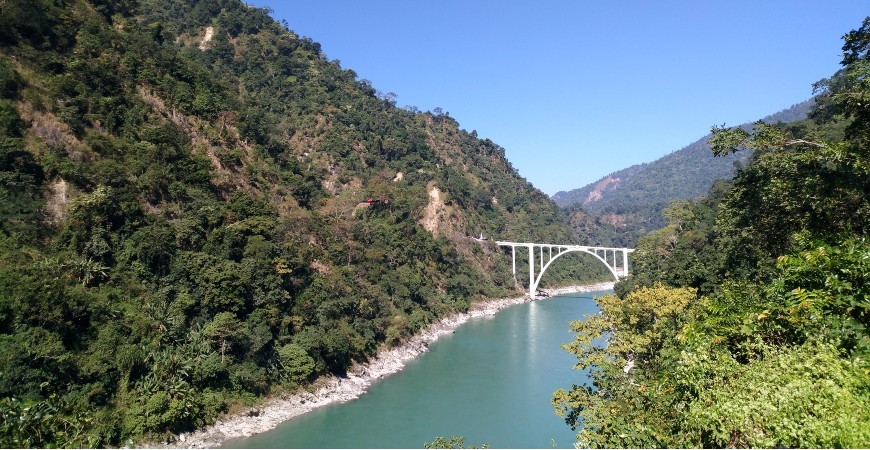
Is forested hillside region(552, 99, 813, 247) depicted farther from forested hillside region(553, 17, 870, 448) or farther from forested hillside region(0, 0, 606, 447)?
forested hillside region(553, 17, 870, 448)

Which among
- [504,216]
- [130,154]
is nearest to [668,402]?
[130,154]

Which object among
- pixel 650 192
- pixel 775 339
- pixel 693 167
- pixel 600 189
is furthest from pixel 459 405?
pixel 600 189

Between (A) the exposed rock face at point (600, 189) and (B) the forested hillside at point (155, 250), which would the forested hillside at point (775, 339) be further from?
(A) the exposed rock face at point (600, 189)

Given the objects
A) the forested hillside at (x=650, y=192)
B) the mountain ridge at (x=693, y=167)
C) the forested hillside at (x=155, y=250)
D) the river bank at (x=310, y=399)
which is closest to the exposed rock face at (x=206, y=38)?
the forested hillside at (x=155, y=250)

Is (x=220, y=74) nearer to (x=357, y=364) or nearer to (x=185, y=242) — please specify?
(x=185, y=242)

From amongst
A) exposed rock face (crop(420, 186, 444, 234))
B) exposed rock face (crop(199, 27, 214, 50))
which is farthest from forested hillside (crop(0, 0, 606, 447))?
exposed rock face (crop(199, 27, 214, 50))

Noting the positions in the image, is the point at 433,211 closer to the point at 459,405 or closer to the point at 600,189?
the point at 459,405

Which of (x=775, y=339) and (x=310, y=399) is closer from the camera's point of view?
(x=775, y=339)
